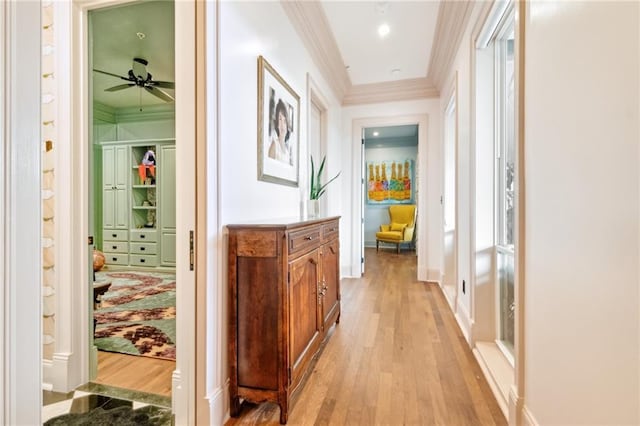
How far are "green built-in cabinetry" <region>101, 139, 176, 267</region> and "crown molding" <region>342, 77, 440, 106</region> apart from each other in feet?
9.98

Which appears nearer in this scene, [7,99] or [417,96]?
[7,99]

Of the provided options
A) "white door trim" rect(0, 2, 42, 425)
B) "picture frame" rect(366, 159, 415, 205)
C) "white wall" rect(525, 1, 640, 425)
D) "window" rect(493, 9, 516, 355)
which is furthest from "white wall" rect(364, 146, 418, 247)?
"white door trim" rect(0, 2, 42, 425)

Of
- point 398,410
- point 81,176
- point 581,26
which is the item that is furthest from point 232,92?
point 398,410

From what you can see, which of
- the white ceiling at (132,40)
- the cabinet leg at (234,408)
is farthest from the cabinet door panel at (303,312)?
the white ceiling at (132,40)

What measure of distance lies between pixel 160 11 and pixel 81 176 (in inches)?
76.1

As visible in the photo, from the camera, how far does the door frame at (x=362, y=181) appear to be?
14.5 ft

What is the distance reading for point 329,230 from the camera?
2430 mm

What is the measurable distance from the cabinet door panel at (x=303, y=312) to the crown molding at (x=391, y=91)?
3373 mm

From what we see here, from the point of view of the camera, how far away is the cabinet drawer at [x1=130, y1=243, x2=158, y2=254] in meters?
5.01

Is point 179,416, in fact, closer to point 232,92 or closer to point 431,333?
point 232,92

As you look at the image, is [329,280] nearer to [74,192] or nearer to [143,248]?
[74,192]

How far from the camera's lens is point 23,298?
57cm

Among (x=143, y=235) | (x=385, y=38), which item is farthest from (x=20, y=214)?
(x=143, y=235)

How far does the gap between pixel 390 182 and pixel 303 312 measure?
6.26 metres
